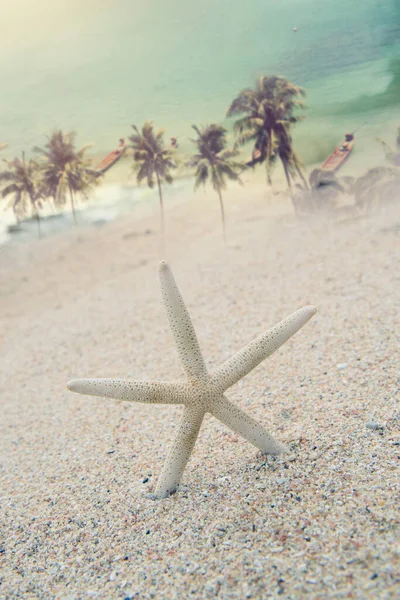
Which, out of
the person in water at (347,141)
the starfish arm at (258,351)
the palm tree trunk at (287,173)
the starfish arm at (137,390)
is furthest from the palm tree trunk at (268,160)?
the starfish arm at (137,390)

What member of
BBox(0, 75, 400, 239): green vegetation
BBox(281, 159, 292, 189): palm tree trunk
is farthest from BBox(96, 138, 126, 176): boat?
BBox(281, 159, 292, 189): palm tree trunk

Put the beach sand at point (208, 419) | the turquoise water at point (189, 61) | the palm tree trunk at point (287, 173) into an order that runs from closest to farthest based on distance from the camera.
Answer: the beach sand at point (208, 419) → the turquoise water at point (189, 61) → the palm tree trunk at point (287, 173)

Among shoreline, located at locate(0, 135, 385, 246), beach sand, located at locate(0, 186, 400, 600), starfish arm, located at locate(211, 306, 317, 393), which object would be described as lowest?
beach sand, located at locate(0, 186, 400, 600)

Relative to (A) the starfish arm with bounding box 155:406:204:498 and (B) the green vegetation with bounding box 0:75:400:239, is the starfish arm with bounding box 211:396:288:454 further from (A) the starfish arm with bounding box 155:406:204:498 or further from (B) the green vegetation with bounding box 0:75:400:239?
(B) the green vegetation with bounding box 0:75:400:239

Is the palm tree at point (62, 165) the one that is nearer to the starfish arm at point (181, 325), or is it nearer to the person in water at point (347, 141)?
the person in water at point (347, 141)

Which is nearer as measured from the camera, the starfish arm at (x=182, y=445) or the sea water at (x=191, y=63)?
the starfish arm at (x=182, y=445)
